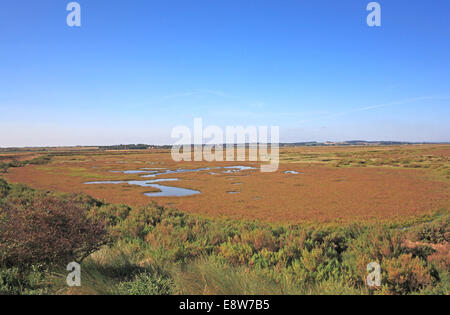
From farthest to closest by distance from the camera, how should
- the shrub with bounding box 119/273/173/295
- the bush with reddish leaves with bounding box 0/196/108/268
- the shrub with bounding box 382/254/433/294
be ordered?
the shrub with bounding box 382/254/433/294, the bush with reddish leaves with bounding box 0/196/108/268, the shrub with bounding box 119/273/173/295

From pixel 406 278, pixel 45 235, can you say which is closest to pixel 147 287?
pixel 45 235

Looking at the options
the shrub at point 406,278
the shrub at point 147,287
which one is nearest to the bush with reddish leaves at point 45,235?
the shrub at point 147,287

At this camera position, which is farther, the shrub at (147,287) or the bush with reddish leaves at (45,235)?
the bush with reddish leaves at (45,235)

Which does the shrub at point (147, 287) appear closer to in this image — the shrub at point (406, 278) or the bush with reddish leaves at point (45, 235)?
the bush with reddish leaves at point (45, 235)

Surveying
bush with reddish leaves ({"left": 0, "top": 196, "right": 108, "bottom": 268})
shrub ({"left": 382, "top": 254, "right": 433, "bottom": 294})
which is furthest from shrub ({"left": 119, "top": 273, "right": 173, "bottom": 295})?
shrub ({"left": 382, "top": 254, "right": 433, "bottom": 294})

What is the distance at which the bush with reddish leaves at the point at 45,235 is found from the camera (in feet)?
13.6

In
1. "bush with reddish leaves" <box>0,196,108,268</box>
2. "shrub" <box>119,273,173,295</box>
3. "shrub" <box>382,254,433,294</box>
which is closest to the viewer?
"shrub" <box>119,273,173,295</box>

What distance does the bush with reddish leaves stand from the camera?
4.13m

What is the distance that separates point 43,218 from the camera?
4.37m

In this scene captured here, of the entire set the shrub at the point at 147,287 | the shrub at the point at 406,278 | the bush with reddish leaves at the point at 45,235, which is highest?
the bush with reddish leaves at the point at 45,235

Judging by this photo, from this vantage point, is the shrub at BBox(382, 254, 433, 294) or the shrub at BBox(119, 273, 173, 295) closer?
the shrub at BBox(119, 273, 173, 295)

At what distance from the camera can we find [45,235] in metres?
4.23

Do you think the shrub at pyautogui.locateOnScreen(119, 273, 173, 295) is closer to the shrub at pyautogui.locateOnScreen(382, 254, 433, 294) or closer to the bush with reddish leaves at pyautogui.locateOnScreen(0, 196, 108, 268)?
the bush with reddish leaves at pyautogui.locateOnScreen(0, 196, 108, 268)

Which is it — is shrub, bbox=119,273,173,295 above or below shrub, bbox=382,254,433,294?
above
